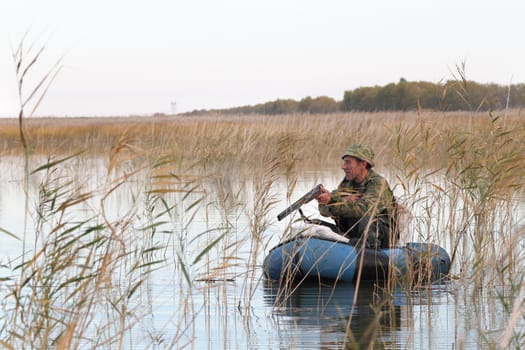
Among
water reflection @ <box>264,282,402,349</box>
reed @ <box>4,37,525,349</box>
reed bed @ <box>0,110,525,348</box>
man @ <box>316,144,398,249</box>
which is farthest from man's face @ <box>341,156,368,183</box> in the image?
water reflection @ <box>264,282,402,349</box>

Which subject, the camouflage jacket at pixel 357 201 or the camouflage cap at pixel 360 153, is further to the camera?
the camouflage cap at pixel 360 153

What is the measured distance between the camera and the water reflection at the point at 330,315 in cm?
603

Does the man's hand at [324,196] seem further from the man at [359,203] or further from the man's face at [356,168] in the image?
the man's face at [356,168]

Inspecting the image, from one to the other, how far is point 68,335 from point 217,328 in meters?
2.63

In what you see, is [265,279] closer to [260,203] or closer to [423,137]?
[260,203]

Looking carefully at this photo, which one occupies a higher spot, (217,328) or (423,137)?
(423,137)

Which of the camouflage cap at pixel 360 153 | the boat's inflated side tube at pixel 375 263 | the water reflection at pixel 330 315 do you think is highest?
the camouflage cap at pixel 360 153

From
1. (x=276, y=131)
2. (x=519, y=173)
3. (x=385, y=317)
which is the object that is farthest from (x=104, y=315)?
(x=276, y=131)

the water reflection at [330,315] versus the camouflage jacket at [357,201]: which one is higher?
the camouflage jacket at [357,201]

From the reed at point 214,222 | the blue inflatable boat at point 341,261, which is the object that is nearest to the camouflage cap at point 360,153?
the reed at point 214,222

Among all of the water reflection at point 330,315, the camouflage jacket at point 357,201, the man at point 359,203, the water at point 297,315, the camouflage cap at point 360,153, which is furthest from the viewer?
the camouflage cap at point 360,153

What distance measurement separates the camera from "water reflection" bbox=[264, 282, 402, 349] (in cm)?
603

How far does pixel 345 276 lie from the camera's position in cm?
812

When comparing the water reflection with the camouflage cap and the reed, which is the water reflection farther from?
the camouflage cap
